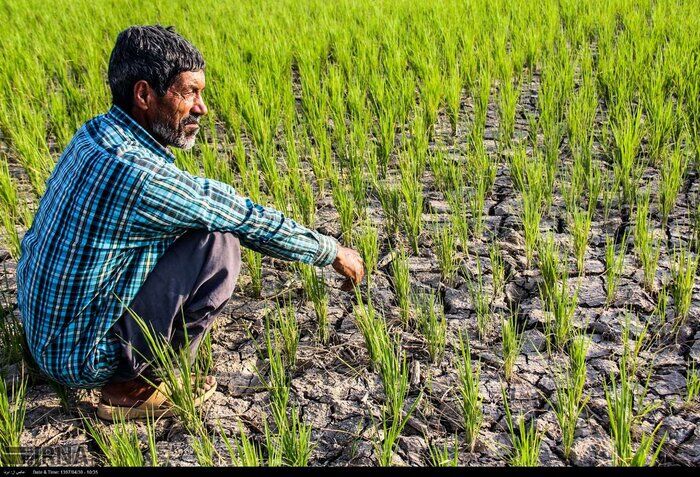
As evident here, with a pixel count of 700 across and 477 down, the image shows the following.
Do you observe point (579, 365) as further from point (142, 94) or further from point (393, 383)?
point (142, 94)

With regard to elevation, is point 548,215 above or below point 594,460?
above

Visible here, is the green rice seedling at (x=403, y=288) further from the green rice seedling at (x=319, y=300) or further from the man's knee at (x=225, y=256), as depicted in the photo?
the man's knee at (x=225, y=256)

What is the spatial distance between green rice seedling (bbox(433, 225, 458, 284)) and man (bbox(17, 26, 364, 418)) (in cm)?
62

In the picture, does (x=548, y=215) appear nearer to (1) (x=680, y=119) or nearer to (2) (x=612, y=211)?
(2) (x=612, y=211)

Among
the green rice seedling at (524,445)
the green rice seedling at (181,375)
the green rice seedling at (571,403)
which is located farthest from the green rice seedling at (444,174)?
the green rice seedling at (181,375)

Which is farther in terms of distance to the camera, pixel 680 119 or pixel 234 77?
pixel 234 77

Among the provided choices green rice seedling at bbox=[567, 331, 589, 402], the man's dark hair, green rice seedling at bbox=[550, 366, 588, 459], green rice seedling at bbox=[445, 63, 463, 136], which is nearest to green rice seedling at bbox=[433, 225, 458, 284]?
green rice seedling at bbox=[567, 331, 589, 402]

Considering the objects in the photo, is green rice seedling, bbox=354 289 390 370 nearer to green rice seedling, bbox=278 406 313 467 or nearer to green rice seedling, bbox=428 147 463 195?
green rice seedling, bbox=278 406 313 467

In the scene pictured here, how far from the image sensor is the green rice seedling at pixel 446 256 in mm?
2396

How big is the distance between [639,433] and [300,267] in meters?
1.11

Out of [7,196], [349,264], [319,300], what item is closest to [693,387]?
[349,264]

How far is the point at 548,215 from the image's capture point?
2740mm
